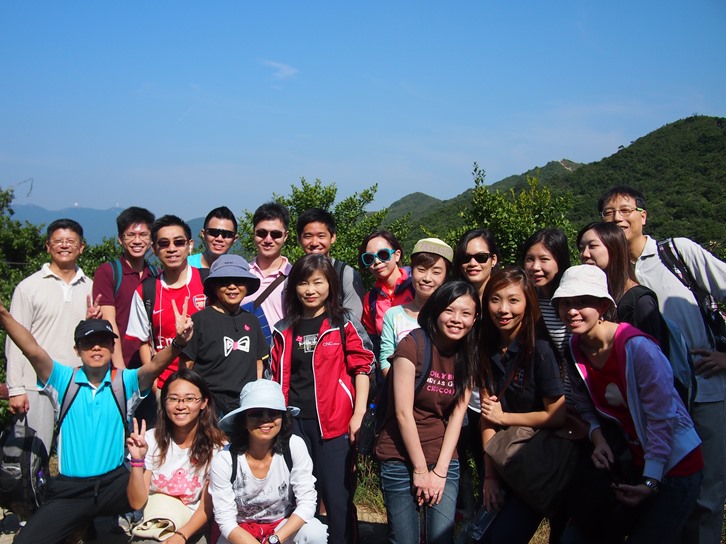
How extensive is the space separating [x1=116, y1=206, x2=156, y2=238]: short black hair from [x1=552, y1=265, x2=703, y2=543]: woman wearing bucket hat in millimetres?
3293

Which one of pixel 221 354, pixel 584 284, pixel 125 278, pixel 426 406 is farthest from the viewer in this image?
pixel 125 278

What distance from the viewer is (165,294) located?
13.5ft

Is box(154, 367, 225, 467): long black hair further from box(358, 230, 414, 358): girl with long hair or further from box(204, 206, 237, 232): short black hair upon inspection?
box(204, 206, 237, 232): short black hair

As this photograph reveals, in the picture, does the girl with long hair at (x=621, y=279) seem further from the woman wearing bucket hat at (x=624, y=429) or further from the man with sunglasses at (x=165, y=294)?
the man with sunglasses at (x=165, y=294)

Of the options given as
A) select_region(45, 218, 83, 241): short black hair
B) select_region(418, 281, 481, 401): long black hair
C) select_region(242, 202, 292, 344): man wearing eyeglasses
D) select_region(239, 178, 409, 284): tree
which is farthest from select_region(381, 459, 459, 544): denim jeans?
select_region(239, 178, 409, 284): tree

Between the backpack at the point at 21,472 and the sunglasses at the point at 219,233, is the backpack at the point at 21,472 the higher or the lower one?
the lower one

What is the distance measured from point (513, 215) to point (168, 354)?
4.09 meters

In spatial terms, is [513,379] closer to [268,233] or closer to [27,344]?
[268,233]

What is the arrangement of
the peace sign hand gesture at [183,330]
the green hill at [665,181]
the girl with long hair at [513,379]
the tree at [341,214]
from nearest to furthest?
the girl with long hair at [513,379]
the peace sign hand gesture at [183,330]
the tree at [341,214]
the green hill at [665,181]

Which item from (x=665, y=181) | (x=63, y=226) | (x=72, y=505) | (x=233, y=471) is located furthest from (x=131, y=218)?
(x=665, y=181)

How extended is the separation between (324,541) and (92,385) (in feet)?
5.95

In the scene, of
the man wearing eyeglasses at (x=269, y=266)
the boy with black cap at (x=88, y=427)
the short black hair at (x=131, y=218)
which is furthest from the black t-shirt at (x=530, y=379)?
the short black hair at (x=131, y=218)

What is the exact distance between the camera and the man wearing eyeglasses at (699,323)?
10.9 feet

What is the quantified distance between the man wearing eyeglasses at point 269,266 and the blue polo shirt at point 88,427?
987 millimetres
